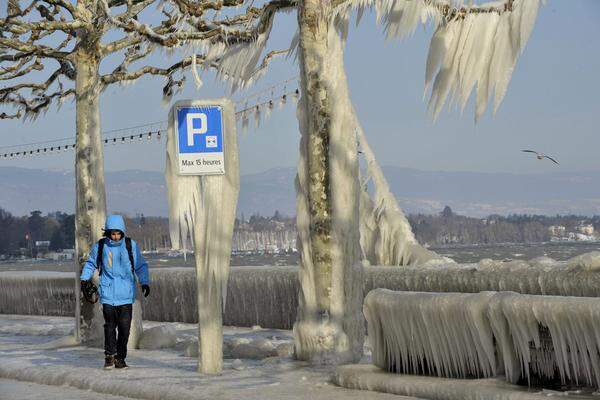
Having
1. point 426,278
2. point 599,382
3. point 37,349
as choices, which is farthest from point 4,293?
point 599,382

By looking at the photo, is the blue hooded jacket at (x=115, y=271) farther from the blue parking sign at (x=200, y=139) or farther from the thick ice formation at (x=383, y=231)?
the thick ice formation at (x=383, y=231)

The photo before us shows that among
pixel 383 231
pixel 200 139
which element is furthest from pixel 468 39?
pixel 383 231

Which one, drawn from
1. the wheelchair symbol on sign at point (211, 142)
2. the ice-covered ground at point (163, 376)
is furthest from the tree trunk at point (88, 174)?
the wheelchair symbol on sign at point (211, 142)

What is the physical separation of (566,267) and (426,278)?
3.45m

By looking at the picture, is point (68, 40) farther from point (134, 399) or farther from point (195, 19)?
point (134, 399)

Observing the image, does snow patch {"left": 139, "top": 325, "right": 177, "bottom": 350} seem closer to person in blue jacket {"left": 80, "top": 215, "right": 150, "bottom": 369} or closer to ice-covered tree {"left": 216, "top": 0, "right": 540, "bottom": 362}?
person in blue jacket {"left": 80, "top": 215, "right": 150, "bottom": 369}

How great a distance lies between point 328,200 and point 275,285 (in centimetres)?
804

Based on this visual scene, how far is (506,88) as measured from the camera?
12.7m

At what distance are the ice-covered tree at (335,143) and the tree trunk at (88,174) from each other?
531cm

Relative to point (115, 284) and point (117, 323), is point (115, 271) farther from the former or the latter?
point (117, 323)

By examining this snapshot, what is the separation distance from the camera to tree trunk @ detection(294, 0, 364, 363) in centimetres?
1353

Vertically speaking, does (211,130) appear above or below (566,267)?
above

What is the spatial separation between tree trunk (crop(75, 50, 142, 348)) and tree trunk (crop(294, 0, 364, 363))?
17.6ft

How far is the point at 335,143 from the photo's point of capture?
13609mm
